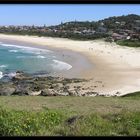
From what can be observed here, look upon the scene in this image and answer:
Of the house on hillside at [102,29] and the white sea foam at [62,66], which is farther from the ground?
the white sea foam at [62,66]

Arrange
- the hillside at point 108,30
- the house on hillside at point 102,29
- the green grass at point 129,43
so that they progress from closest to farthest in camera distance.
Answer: the green grass at point 129,43
the hillside at point 108,30
the house on hillside at point 102,29

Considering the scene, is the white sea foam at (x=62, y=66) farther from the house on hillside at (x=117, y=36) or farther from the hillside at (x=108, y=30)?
the house on hillside at (x=117, y=36)

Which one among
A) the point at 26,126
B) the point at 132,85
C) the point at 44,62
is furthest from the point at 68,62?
the point at 26,126

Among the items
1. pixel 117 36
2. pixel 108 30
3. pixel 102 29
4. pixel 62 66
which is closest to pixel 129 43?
pixel 117 36

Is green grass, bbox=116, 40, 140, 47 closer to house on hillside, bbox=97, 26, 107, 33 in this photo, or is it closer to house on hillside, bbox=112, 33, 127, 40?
house on hillside, bbox=112, 33, 127, 40

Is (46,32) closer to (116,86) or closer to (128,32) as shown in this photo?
(128,32)

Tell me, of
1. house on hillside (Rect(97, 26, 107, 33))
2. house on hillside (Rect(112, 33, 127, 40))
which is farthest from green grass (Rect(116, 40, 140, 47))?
house on hillside (Rect(97, 26, 107, 33))

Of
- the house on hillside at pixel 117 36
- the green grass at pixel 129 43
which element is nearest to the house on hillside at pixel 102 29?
the house on hillside at pixel 117 36

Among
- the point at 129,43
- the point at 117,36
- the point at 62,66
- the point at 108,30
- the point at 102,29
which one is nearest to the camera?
the point at 62,66

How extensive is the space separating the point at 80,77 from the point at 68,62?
10.0 m

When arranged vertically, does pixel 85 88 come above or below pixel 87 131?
below

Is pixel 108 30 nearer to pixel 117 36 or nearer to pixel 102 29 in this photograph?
pixel 102 29

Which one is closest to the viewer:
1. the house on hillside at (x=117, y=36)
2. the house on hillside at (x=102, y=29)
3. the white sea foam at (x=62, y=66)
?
the white sea foam at (x=62, y=66)

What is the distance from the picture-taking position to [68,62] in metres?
37.2
